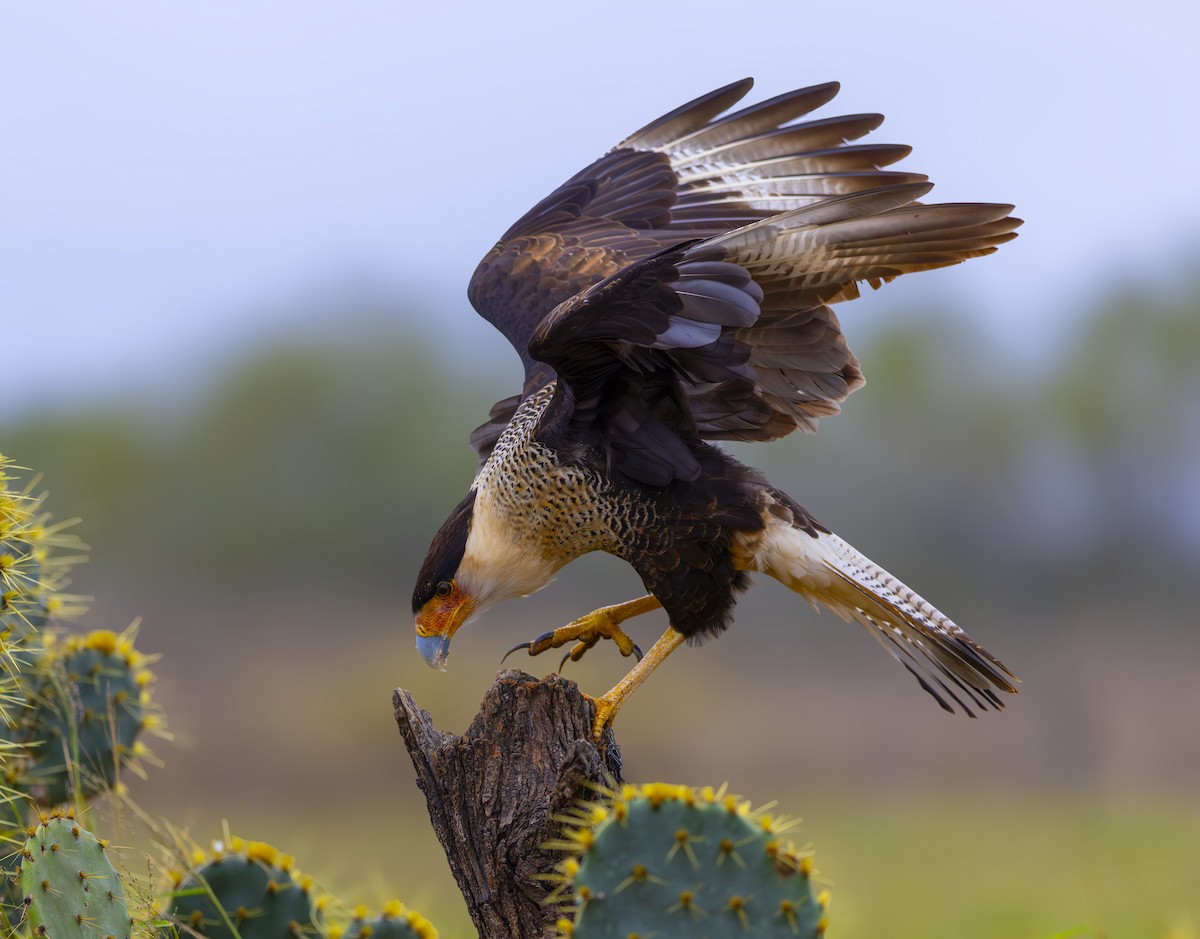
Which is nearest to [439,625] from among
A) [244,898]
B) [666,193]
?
[244,898]

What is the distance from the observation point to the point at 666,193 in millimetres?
4254

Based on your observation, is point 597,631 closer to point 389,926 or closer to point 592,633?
point 592,633

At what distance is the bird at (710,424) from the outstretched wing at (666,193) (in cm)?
2

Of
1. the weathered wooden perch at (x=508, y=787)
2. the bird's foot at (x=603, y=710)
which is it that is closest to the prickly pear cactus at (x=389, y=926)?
the weathered wooden perch at (x=508, y=787)

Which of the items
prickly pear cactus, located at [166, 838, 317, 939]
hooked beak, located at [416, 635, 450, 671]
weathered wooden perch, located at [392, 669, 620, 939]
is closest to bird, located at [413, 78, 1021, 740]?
hooked beak, located at [416, 635, 450, 671]

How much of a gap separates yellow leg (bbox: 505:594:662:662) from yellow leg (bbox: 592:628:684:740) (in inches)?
9.3

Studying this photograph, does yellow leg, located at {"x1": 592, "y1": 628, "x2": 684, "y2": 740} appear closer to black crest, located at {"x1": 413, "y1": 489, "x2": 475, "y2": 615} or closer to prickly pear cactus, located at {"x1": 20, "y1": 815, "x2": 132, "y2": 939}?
black crest, located at {"x1": 413, "y1": 489, "x2": 475, "y2": 615}

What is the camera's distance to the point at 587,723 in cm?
281

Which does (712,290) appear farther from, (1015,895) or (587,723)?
(1015,895)

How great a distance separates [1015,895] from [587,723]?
12231 mm

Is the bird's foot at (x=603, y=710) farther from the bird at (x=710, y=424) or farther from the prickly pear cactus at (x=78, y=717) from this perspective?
the prickly pear cactus at (x=78, y=717)

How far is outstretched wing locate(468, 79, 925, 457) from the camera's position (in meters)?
3.77

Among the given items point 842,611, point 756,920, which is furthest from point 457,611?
Answer: point 756,920

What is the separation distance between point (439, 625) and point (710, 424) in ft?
3.52
